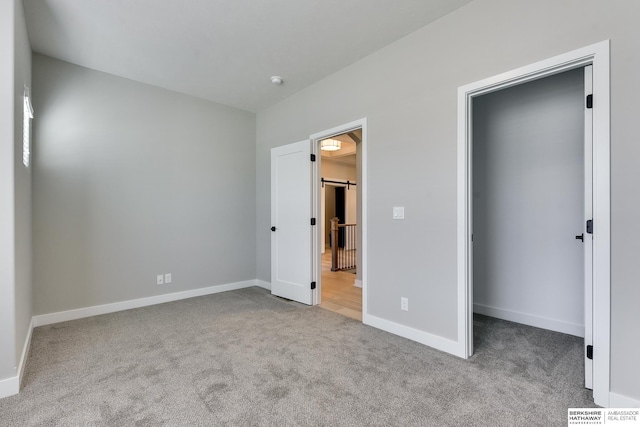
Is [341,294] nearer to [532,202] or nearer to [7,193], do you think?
[532,202]

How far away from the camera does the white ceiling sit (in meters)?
2.43

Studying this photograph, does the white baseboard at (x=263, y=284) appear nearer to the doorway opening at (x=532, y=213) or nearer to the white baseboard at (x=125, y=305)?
the white baseboard at (x=125, y=305)

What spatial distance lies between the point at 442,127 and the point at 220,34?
2.18 m

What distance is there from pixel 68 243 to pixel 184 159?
1633 mm

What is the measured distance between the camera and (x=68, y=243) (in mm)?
3309

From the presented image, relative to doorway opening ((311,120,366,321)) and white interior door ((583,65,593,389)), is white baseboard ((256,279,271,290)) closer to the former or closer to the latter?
doorway opening ((311,120,366,321))

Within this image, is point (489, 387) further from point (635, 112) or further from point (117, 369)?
point (117, 369)

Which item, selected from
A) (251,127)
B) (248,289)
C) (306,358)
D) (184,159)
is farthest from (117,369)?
(251,127)

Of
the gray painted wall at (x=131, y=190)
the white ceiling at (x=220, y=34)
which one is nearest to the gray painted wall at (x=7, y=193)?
the white ceiling at (x=220, y=34)

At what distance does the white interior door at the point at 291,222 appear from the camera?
3.90m

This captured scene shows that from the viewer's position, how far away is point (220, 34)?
2787mm

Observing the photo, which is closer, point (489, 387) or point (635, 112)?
point (635, 112)

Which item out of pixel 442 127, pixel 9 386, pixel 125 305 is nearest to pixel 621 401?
pixel 442 127

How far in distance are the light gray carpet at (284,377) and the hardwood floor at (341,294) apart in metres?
0.47
